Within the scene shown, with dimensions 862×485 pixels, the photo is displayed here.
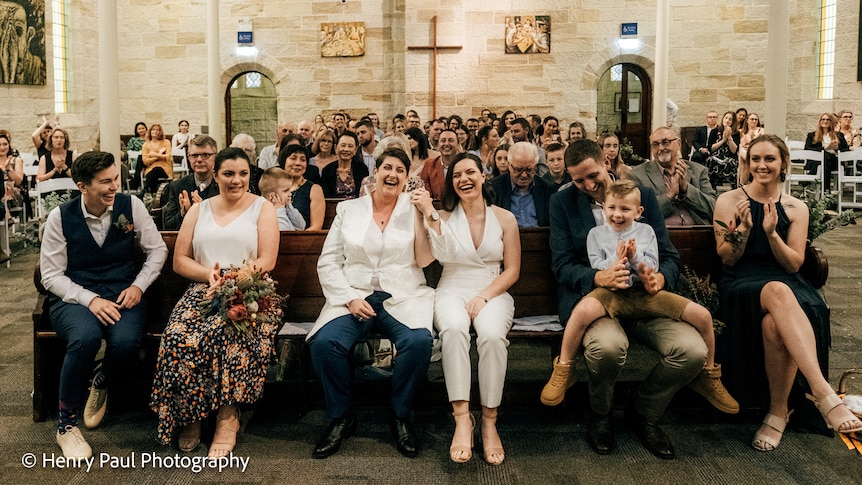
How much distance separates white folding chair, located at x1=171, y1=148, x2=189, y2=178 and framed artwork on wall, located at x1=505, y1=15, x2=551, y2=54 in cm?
538

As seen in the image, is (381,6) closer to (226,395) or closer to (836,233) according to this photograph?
(836,233)

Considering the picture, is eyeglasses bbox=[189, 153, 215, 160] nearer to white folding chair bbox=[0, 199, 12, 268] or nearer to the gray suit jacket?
the gray suit jacket

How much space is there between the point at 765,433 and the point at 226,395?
7.36ft

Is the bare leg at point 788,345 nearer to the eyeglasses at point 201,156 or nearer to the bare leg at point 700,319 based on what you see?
the bare leg at point 700,319

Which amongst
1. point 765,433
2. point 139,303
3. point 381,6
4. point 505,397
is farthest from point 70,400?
point 381,6

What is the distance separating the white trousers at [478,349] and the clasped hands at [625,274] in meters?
0.48

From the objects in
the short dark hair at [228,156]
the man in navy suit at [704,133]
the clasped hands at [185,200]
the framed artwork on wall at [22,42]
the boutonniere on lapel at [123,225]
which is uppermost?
the framed artwork on wall at [22,42]

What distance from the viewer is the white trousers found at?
343 centimetres

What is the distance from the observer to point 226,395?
3.42m

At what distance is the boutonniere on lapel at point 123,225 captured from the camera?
148 inches

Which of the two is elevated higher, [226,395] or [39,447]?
[226,395]

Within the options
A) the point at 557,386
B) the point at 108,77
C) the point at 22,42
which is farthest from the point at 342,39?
the point at 557,386

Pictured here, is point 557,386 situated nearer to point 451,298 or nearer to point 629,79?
point 451,298

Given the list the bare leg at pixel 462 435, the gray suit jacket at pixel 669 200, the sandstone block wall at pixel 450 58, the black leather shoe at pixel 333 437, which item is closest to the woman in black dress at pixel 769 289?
the gray suit jacket at pixel 669 200
